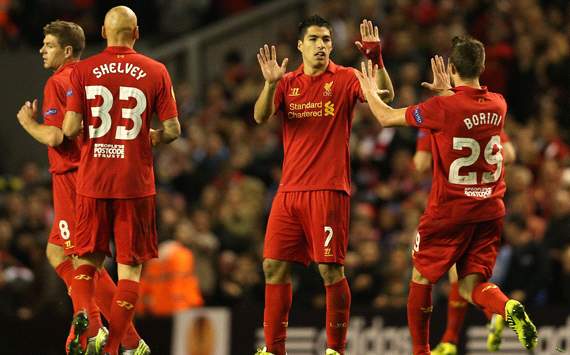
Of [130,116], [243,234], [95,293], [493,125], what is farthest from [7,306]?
[493,125]

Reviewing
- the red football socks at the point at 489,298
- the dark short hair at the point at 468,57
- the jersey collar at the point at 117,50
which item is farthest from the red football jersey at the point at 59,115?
the red football socks at the point at 489,298

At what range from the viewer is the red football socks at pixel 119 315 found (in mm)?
10078

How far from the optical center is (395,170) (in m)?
16.8

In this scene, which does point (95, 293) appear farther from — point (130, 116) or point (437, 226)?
point (437, 226)

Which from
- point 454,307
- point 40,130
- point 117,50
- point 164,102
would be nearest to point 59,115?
point 40,130

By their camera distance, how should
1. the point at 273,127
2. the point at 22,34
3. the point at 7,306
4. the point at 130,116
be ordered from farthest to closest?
1. the point at 22,34
2. the point at 273,127
3. the point at 7,306
4. the point at 130,116

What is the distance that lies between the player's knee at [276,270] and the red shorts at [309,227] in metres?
0.05

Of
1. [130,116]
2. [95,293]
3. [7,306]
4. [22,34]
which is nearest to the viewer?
[130,116]

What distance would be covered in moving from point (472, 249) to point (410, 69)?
A: 7.17 metres

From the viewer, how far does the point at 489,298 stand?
10.3 m

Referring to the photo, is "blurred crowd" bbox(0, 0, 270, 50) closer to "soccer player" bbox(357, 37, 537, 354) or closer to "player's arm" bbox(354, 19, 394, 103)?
"player's arm" bbox(354, 19, 394, 103)

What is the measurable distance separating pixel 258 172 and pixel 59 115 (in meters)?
7.64

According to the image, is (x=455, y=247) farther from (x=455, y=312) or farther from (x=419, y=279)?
(x=455, y=312)

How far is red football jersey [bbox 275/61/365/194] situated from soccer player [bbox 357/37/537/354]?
255 mm
